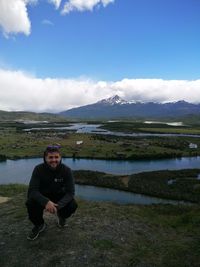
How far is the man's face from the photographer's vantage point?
11.6m

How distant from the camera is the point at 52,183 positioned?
469 inches

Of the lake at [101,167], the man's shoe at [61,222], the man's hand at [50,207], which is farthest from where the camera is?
the lake at [101,167]

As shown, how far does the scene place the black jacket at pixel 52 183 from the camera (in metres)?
11.8

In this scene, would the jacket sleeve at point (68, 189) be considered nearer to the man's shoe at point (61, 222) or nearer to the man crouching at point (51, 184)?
the man crouching at point (51, 184)

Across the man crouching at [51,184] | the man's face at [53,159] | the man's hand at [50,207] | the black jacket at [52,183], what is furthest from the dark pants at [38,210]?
the man's face at [53,159]

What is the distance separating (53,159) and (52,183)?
88cm

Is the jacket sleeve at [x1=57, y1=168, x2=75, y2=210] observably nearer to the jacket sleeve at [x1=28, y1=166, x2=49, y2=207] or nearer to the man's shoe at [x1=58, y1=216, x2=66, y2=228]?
the jacket sleeve at [x1=28, y1=166, x2=49, y2=207]

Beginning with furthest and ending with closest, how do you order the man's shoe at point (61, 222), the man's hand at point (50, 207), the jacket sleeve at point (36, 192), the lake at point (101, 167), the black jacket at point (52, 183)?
the lake at point (101, 167), the man's shoe at point (61, 222), the black jacket at point (52, 183), the jacket sleeve at point (36, 192), the man's hand at point (50, 207)

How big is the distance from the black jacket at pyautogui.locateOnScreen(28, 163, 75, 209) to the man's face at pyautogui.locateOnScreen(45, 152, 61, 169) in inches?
7.2

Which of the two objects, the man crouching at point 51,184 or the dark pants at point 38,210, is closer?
the man crouching at point 51,184

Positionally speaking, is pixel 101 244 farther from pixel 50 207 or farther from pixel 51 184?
pixel 51 184

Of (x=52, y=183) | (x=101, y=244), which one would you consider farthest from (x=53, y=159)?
(x=101, y=244)

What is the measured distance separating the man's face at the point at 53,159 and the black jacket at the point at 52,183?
0.60 ft

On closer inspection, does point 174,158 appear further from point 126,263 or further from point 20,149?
point 126,263
